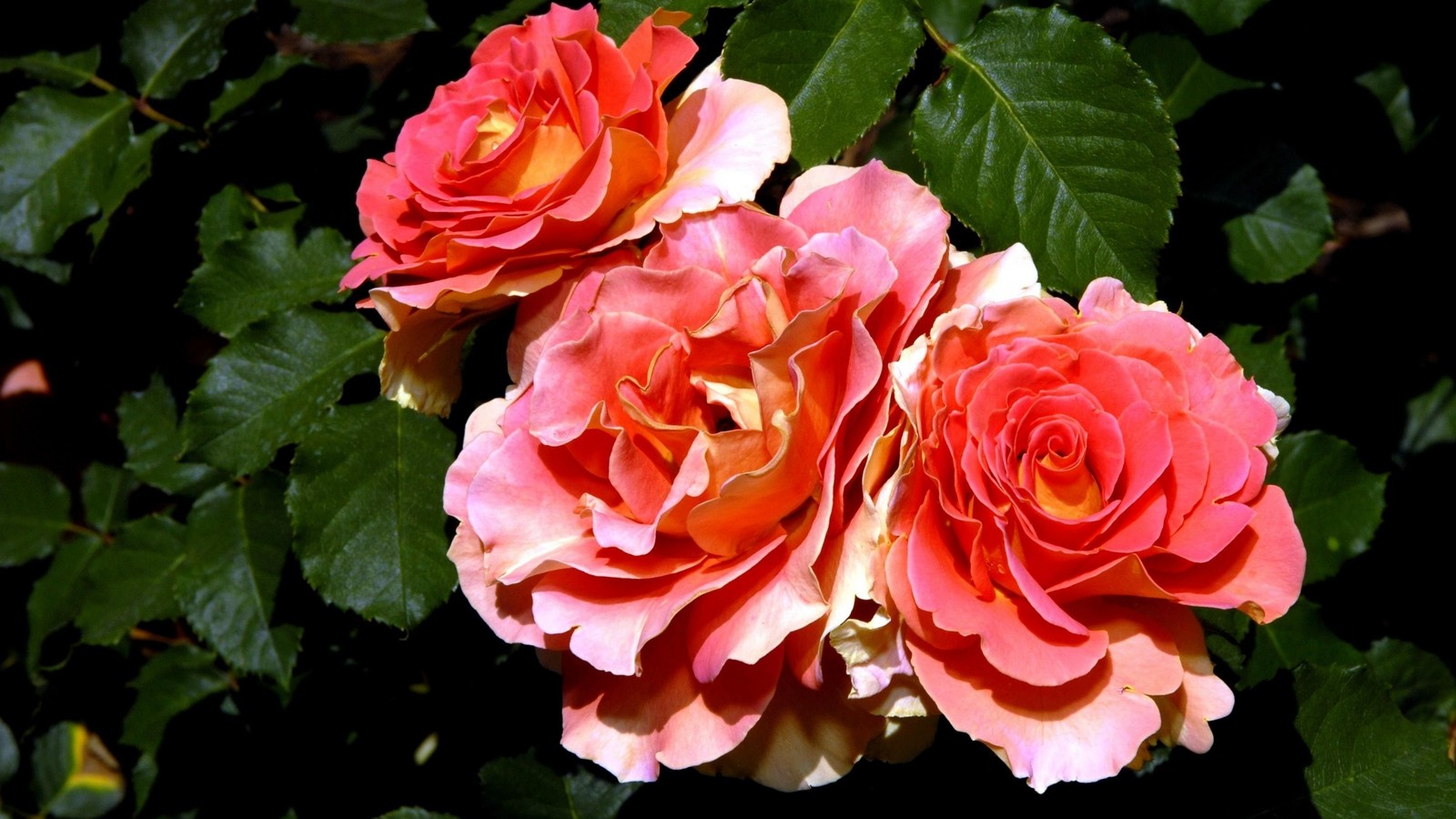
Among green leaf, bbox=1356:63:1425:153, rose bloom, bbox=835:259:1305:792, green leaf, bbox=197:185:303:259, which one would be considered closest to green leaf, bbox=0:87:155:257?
green leaf, bbox=197:185:303:259

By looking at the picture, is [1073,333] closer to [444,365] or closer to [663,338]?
[663,338]

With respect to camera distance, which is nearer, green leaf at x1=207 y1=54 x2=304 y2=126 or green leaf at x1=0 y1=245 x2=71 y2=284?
green leaf at x1=207 y1=54 x2=304 y2=126

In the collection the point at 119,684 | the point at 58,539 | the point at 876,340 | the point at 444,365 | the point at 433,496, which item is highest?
the point at 876,340

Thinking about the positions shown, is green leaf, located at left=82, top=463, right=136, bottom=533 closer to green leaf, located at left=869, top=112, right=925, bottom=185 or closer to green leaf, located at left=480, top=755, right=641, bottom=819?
green leaf, located at left=480, top=755, right=641, bottom=819

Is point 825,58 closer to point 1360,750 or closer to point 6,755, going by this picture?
point 1360,750

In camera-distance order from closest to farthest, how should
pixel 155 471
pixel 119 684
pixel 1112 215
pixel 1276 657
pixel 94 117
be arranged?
1. pixel 1112 215
2. pixel 1276 657
3. pixel 94 117
4. pixel 155 471
5. pixel 119 684

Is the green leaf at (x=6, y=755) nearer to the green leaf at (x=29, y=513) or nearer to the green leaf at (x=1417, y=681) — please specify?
the green leaf at (x=29, y=513)

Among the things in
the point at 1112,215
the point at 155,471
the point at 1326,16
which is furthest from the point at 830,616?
the point at 155,471
